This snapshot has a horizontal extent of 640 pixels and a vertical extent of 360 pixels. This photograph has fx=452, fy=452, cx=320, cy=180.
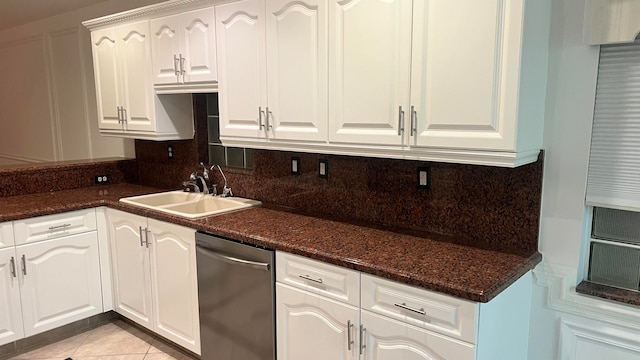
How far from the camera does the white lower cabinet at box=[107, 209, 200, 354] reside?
2.64 m

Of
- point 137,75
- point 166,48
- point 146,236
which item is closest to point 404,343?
point 146,236

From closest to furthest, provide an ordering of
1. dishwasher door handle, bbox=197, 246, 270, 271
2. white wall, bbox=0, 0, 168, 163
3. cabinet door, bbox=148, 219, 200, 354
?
dishwasher door handle, bbox=197, 246, 270, 271, cabinet door, bbox=148, 219, 200, 354, white wall, bbox=0, 0, 168, 163

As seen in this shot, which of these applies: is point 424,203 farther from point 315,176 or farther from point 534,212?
point 315,176

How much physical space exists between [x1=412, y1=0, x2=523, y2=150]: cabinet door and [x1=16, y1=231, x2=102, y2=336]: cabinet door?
95.0 inches

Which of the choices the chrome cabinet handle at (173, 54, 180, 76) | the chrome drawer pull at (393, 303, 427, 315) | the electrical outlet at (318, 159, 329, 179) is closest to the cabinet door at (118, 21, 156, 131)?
the chrome cabinet handle at (173, 54, 180, 76)

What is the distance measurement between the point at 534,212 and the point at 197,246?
173 centimetres

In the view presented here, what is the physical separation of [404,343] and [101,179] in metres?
3.03

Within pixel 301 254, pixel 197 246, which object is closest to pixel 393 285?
pixel 301 254

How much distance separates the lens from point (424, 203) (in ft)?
7.55

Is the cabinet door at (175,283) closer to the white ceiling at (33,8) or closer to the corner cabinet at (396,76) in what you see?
the corner cabinet at (396,76)

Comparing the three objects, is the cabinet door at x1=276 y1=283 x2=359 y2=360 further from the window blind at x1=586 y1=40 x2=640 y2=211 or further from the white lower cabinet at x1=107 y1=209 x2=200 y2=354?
the window blind at x1=586 y1=40 x2=640 y2=211

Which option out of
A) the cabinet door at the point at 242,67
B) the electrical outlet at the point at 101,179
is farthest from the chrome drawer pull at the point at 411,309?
the electrical outlet at the point at 101,179

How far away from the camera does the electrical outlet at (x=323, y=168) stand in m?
2.66

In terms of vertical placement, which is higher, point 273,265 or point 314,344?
point 273,265
